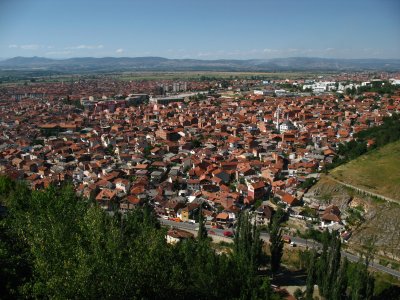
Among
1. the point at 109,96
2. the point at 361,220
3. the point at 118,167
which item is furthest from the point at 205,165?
the point at 109,96

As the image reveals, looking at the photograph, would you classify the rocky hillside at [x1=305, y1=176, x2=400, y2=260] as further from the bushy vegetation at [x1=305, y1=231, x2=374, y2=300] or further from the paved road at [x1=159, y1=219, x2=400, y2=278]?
the bushy vegetation at [x1=305, y1=231, x2=374, y2=300]

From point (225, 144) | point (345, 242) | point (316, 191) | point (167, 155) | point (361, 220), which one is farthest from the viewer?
point (225, 144)

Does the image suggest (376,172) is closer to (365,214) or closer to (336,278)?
(365,214)

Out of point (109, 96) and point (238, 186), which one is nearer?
point (238, 186)

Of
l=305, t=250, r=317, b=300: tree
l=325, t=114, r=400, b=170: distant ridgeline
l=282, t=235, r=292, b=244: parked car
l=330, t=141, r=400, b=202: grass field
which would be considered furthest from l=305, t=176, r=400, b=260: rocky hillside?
l=305, t=250, r=317, b=300: tree

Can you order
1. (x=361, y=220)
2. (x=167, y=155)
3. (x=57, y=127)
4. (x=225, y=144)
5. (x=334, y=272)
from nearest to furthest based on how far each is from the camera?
(x=334, y=272), (x=361, y=220), (x=167, y=155), (x=225, y=144), (x=57, y=127)

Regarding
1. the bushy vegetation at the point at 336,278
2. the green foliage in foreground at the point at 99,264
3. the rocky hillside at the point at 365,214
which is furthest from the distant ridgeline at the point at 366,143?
the green foliage in foreground at the point at 99,264

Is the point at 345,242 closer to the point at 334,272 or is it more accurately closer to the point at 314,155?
the point at 334,272
